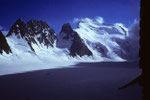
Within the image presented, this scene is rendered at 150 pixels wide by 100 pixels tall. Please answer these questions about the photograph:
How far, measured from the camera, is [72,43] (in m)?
122

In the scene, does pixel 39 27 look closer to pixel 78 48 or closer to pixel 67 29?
pixel 67 29

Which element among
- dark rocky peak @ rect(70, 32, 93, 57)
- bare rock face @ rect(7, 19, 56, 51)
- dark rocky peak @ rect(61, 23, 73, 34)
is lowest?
dark rocky peak @ rect(70, 32, 93, 57)

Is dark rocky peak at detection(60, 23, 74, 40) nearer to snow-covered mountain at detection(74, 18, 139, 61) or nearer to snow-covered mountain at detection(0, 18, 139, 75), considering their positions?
snow-covered mountain at detection(0, 18, 139, 75)

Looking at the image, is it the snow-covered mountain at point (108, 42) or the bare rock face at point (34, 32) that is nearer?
the bare rock face at point (34, 32)

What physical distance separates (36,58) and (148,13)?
80.7 meters

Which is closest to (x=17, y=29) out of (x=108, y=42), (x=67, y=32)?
(x=67, y=32)

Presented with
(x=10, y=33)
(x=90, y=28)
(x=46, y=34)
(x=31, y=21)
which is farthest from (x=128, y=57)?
(x=10, y=33)

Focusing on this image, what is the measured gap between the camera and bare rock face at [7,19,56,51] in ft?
280

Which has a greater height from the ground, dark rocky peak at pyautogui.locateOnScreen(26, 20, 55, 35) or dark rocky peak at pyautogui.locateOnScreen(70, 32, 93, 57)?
dark rocky peak at pyautogui.locateOnScreen(26, 20, 55, 35)

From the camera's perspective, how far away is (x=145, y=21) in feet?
16.3

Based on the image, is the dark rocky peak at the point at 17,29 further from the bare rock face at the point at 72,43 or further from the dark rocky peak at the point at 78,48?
the dark rocky peak at the point at 78,48

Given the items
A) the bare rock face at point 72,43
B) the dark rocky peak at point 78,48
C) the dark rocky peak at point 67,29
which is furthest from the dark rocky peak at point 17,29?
the dark rocky peak at point 67,29

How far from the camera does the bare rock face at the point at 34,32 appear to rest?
280 feet

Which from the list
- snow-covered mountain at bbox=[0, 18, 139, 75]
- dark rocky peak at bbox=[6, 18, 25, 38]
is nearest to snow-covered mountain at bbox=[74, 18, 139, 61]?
snow-covered mountain at bbox=[0, 18, 139, 75]
